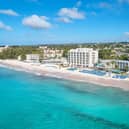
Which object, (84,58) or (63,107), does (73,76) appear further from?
(63,107)

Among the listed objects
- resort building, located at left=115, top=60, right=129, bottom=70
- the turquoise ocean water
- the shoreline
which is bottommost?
the turquoise ocean water

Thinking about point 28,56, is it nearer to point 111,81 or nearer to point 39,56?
point 39,56

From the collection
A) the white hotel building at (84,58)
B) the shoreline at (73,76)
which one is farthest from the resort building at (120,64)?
the shoreline at (73,76)

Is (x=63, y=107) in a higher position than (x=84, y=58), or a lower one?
lower

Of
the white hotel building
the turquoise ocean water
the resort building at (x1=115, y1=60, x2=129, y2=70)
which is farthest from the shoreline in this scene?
the resort building at (x1=115, y1=60, x2=129, y2=70)

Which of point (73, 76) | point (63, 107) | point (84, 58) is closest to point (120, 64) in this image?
point (84, 58)

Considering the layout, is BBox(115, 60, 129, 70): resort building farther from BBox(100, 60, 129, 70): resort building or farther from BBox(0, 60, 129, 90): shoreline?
BBox(0, 60, 129, 90): shoreline
